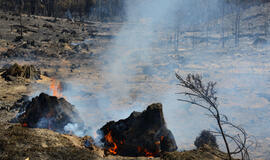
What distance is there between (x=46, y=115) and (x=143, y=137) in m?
4.38

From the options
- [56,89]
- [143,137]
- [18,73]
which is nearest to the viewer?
[143,137]

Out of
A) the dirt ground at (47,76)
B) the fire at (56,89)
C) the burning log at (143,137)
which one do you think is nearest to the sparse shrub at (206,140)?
the burning log at (143,137)

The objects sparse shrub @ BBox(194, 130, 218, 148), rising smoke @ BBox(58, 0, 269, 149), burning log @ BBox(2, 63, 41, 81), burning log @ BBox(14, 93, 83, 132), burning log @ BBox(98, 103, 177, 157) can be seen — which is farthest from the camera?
burning log @ BBox(2, 63, 41, 81)

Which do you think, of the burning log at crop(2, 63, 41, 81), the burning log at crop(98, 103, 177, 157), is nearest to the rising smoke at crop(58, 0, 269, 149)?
the burning log at crop(98, 103, 177, 157)

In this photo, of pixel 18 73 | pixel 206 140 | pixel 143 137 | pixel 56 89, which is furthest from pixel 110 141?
pixel 18 73

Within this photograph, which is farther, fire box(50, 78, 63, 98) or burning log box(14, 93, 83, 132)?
fire box(50, 78, 63, 98)

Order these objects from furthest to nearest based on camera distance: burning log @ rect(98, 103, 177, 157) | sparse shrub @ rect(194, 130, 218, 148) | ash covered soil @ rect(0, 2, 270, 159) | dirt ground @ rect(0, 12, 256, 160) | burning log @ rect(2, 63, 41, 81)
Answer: burning log @ rect(2, 63, 41, 81)
sparse shrub @ rect(194, 130, 218, 148)
burning log @ rect(98, 103, 177, 157)
ash covered soil @ rect(0, 2, 270, 159)
dirt ground @ rect(0, 12, 256, 160)

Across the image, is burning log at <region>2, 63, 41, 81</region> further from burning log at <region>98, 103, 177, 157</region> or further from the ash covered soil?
burning log at <region>98, 103, 177, 157</region>

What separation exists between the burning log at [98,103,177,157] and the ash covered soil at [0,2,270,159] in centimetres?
88

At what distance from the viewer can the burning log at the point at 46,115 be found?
9.31 metres

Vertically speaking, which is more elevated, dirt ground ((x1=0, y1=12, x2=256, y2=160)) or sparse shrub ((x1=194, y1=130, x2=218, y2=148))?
dirt ground ((x1=0, y1=12, x2=256, y2=160))

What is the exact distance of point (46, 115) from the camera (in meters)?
9.46

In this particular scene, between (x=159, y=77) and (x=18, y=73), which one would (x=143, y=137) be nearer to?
(x=18, y=73)

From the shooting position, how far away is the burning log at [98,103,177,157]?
8.07m
